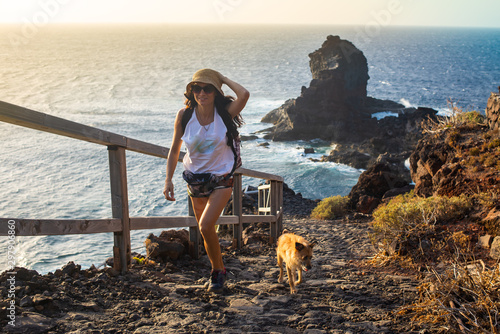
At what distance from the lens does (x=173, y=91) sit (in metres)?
106

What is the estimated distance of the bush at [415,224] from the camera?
5961 mm

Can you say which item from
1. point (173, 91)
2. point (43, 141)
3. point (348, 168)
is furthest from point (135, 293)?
point (173, 91)

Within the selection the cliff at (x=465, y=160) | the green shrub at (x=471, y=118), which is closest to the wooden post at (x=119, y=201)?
the cliff at (x=465, y=160)

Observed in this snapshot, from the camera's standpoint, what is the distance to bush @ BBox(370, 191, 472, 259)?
596 centimetres

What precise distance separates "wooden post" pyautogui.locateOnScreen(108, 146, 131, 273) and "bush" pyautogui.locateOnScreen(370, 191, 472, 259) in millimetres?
3562

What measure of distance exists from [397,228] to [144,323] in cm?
421

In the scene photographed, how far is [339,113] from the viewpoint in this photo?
5669cm

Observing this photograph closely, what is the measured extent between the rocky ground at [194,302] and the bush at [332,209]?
1218cm

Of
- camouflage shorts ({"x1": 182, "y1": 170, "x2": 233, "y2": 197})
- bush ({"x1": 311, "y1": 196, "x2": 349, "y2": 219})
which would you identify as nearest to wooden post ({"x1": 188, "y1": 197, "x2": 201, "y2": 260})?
camouflage shorts ({"x1": 182, "y1": 170, "x2": 233, "y2": 197})

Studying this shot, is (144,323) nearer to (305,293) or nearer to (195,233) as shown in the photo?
(305,293)

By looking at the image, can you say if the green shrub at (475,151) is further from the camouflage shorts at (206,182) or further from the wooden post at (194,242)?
the camouflage shorts at (206,182)

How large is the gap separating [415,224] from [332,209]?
37.9 feet

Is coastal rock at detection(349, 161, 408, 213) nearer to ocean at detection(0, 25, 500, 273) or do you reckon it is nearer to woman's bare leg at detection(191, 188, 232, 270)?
ocean at detection(0, 25, 500, 273)

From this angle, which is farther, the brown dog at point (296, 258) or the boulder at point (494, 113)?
the boulder at point (494, 113)
